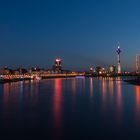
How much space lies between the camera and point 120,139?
12.7m

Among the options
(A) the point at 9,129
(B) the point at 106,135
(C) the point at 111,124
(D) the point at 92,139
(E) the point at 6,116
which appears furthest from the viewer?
(E) the point at 6,116

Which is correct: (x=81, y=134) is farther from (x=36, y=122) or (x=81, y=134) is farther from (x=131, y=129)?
(x=36, y=122)

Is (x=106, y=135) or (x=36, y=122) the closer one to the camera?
(x=106, y=135)

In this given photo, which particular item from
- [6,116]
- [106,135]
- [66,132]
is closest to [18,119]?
[6,116]

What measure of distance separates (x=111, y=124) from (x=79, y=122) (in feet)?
5.99

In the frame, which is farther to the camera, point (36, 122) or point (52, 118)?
point (52, 118)

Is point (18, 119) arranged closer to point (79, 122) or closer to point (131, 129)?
point (79, 122)

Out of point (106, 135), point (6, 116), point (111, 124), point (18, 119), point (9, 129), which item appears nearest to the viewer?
point (106, 135)

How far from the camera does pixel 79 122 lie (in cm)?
1691

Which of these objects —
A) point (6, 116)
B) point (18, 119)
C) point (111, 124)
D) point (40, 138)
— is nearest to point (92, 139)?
point (40, 138)

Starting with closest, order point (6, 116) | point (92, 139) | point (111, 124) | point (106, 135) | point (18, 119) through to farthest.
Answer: point (92, 139)
point (106, 135)
point (111, 124)
point (18, 119)
point (6, 116)

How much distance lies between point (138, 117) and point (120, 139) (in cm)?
671

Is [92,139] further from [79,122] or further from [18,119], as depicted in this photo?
[18,119]

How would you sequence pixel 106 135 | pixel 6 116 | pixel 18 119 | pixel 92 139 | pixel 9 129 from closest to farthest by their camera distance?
pixel 92 139 → pixel 106 135 → pixel 9 129 → pixel 18 119 → pixel 6 116
